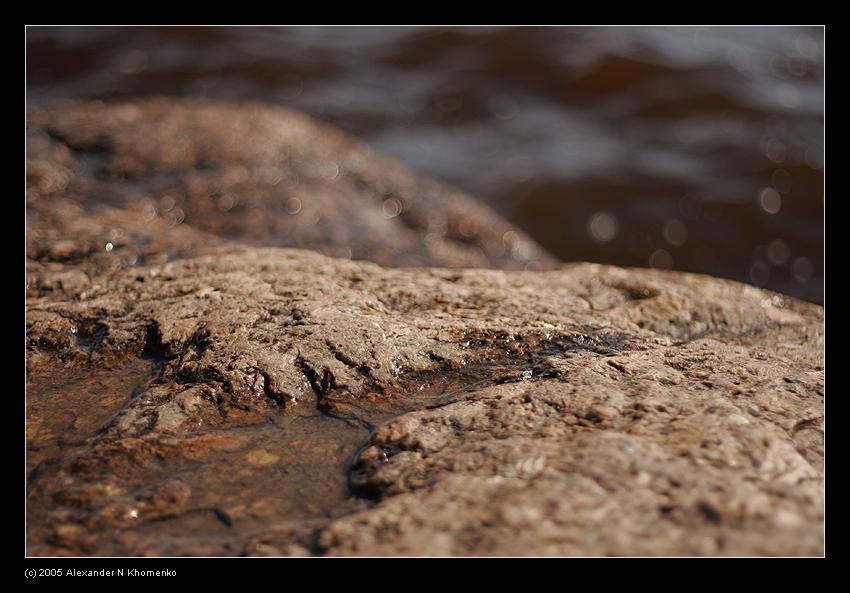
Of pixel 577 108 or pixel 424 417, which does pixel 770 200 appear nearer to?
pixel 577 108

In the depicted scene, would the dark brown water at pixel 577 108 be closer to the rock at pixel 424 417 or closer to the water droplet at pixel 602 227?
the water droplet at pixel 602 227

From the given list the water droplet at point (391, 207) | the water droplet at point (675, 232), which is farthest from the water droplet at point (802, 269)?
the water droplet at point (391, 207)

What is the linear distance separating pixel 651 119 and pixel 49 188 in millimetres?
4910

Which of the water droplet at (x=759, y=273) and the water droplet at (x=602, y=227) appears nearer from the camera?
the water droplet at (x=759, y=273)

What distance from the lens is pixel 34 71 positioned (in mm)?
6906

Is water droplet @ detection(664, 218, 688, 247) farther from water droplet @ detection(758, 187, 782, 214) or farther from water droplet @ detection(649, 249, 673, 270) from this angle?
water droplet @ detection(758, 187, 782, 214)

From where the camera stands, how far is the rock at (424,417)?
1.20 metres

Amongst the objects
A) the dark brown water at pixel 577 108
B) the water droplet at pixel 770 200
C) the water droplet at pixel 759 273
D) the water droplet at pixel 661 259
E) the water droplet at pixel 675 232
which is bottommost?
the water droplet at pixel 759 273

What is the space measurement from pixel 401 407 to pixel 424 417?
0.31 ft

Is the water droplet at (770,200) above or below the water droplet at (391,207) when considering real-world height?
above


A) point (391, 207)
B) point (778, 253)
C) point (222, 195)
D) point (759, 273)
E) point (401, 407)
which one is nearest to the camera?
point (401, 407)

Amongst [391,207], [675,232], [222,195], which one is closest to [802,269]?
[675,232]

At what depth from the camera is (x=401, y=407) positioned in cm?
161

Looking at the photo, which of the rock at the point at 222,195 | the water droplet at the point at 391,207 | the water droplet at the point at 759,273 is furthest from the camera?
the water droplet at the point at 759,273
